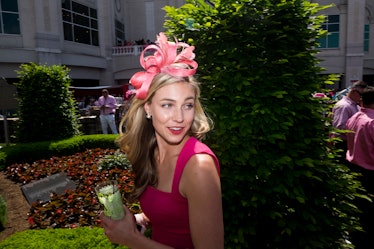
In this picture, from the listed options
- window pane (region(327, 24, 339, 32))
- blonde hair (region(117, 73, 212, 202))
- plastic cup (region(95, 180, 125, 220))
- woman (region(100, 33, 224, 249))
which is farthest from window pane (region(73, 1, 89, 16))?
plastic cup (region(95, 180, 125, 220))

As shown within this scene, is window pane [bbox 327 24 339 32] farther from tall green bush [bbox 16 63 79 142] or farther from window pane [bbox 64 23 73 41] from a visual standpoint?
tall green bush [bbox 16 63 79 142]

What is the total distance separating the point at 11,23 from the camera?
2052 centimetres

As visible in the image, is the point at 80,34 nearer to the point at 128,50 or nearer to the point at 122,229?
the point at 128,50

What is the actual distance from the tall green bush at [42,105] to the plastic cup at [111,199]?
872 centimetres

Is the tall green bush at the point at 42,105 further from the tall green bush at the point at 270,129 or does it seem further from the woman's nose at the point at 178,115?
the woman's nose at the point at 178,115

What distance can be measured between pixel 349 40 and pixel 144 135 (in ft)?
103

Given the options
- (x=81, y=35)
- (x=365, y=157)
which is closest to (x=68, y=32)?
(x=81, y=35)

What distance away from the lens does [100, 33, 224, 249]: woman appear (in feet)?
4.64

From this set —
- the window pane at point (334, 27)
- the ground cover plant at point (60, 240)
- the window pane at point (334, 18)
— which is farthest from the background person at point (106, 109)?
the window pane at point (334, 18)

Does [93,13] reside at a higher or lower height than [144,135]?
higher

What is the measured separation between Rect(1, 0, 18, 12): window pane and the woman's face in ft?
76.6

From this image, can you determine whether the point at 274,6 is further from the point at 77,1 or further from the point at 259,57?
the point at 77,1

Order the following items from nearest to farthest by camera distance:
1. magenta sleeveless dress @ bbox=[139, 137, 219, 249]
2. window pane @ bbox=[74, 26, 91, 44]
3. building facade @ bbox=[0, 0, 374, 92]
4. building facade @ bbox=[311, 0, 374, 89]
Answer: magenta sleeveless dress @ bbox=[139, 137, 219, 249], building facade @ bbox=[0, 0, 374, 92], window pane @ bbox=[74, 26, 91, 44], building facade @ bbox=[311, 0, 374, 89]

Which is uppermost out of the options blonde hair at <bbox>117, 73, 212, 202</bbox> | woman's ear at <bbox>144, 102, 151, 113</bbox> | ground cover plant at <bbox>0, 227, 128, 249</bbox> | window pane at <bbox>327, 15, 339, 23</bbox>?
window pane at <bbox>327, 15, 339, 23</bbox>
